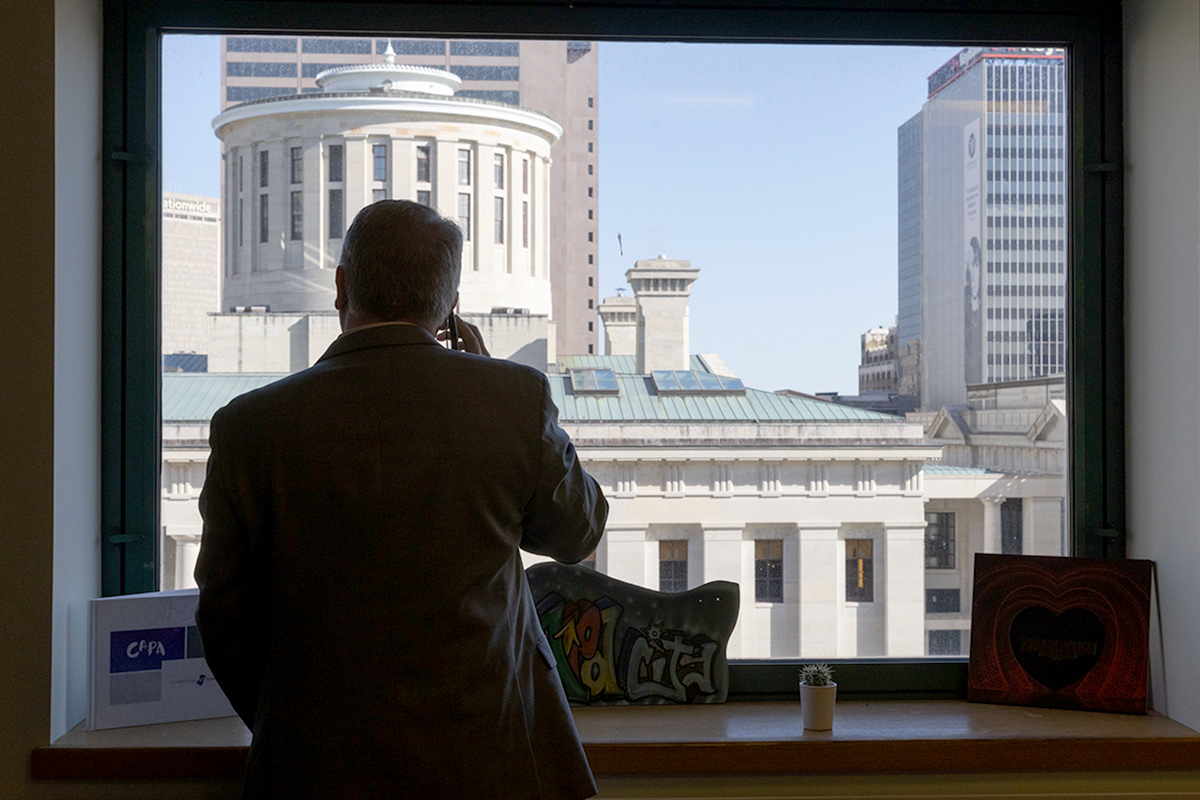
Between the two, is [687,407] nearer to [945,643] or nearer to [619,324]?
[619,324]

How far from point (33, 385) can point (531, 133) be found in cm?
102

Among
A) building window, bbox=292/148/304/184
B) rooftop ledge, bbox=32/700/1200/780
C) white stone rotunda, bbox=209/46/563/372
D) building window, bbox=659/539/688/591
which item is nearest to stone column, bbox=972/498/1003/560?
rooftop ledge, bbox=32/700/1200/780

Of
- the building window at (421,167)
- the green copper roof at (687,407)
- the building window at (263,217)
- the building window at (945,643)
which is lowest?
the building window at (945,643)

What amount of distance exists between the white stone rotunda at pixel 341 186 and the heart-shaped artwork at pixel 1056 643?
1112 millimetres

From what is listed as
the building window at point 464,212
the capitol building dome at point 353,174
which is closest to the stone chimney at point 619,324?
the capitol building dome at point 353,174

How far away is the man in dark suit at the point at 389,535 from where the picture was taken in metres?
1.14

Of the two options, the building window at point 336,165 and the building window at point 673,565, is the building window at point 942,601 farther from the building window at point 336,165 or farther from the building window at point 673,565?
the building window at point 336,165

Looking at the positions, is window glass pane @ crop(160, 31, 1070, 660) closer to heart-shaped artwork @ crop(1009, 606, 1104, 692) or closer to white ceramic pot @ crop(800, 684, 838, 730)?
heart-shaped artwork @ crop(1009, 606, 1104, 692)

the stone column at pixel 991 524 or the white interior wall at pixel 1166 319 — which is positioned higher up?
the white interior wall at pixel 1166 319

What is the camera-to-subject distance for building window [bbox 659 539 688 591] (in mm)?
2008

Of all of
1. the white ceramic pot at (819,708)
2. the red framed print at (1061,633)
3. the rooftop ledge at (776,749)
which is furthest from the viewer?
the red framed print at (1061,633)

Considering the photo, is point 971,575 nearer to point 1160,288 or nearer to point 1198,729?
point 1198,729

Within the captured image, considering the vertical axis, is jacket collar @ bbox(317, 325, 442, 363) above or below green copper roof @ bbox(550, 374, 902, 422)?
above

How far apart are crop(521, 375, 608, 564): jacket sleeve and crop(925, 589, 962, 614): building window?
1020 mm
